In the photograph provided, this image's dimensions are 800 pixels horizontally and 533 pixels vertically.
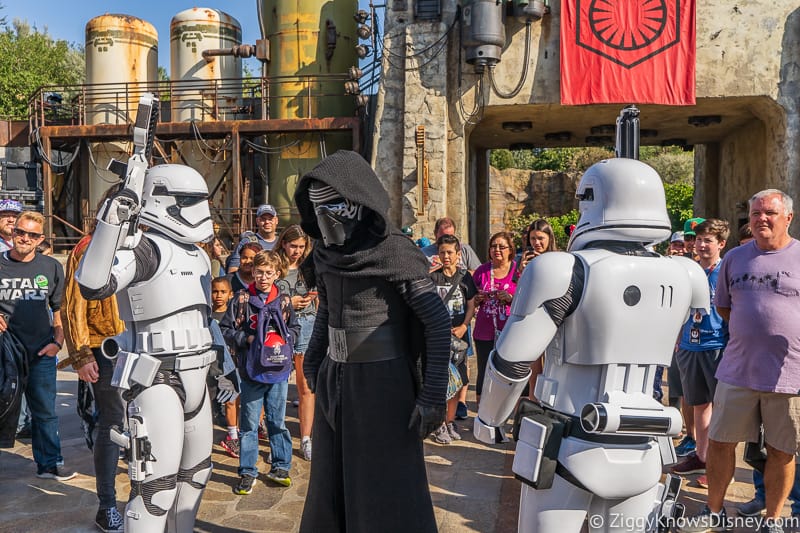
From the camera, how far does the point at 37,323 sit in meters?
4.86

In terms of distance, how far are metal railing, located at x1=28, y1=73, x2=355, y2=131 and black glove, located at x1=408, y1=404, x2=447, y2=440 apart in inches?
418

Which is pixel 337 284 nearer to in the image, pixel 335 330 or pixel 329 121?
pixel 335 330

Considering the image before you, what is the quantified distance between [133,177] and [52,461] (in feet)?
9.31

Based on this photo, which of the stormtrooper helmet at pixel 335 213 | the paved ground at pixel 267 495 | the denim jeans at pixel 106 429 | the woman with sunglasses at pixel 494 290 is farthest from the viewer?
the woman with sunglasses at pixel 494 290

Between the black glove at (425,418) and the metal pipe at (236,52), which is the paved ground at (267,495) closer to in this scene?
the black glove at (425,418)

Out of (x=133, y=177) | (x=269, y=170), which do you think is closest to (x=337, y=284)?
(x=133, y=177)

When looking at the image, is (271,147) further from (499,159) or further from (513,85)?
(499,159)

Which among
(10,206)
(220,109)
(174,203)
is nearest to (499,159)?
(220,109)

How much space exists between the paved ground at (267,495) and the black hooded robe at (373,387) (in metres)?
1.21

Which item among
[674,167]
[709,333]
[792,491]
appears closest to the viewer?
[792,491]

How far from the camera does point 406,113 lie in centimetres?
1055

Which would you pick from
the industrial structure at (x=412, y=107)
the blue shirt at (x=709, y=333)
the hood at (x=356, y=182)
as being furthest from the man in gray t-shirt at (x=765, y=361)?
the industrial structure at (x=412, y=107)

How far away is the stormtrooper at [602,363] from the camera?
8.09 ft

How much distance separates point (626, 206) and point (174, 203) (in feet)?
7.19
